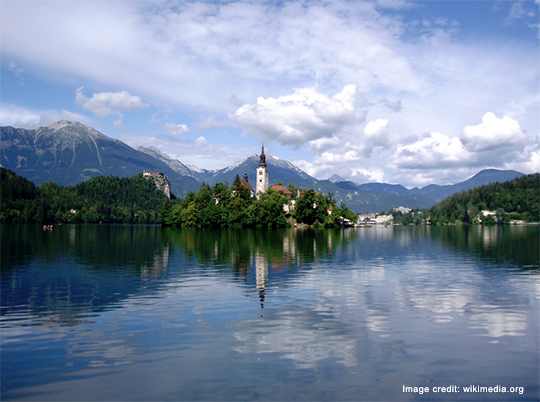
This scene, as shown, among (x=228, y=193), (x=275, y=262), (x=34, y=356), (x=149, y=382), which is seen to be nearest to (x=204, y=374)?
(x=149, y=382)

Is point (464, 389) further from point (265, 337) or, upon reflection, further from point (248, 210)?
point (248, 210)

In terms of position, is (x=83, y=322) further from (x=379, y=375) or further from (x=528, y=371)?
(x=528, y=371)

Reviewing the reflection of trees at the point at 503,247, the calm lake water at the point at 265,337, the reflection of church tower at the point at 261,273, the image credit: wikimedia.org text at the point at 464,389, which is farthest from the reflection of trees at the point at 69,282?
the reflection of trees at the point at 503,247

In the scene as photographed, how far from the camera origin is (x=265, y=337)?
46.7ft

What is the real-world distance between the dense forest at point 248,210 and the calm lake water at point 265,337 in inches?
4438

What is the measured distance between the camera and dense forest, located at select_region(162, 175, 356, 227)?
14125cm

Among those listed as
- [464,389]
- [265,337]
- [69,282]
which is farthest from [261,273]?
[464,389]

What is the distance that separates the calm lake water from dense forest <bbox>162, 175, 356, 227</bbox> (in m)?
113

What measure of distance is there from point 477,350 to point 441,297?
9.00 m

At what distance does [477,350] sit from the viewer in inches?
516

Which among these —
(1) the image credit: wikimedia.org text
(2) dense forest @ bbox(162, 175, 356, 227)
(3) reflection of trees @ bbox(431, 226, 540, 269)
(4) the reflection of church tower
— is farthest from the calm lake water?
(2) dense forest @ bbox(162, 175, 356, 227)

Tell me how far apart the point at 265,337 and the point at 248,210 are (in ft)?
420

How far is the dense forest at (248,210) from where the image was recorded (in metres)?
141

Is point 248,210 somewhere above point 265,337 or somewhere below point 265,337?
above
